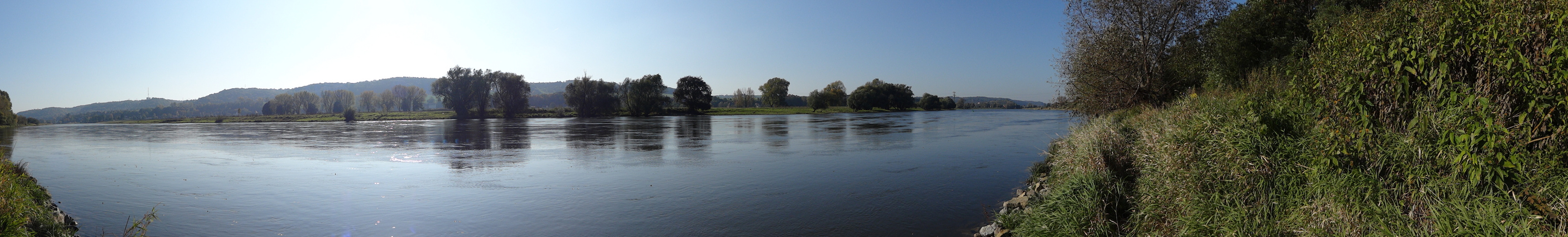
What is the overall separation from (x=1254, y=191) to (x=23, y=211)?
40.1 feet

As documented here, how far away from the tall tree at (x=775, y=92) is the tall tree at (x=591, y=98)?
5064cm

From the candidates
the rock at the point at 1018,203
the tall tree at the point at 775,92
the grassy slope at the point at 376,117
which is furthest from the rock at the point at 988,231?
the tall tree at the point at 775,92

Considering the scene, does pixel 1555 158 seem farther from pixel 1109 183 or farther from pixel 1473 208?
pixel 1109 183

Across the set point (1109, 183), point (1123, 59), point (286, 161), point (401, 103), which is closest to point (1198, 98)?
point (1109, 183)

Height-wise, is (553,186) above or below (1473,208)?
below

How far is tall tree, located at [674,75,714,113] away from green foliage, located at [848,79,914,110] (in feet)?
108

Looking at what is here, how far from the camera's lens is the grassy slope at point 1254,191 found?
4109mm

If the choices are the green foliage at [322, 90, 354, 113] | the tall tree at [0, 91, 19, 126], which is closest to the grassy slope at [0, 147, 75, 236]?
the tall tree at [0, 91, 19, 126]

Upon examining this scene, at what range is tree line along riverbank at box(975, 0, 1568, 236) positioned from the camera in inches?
156

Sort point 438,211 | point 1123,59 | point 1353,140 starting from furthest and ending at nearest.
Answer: point 1123,59, point 438,211, point 1353,140

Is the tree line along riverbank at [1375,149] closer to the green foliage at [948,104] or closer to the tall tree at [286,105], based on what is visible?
the green foliage at [948,104]

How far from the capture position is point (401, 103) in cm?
17088

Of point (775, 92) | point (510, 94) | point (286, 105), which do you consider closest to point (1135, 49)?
point (510, 94)

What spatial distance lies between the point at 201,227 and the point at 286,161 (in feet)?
35.1
